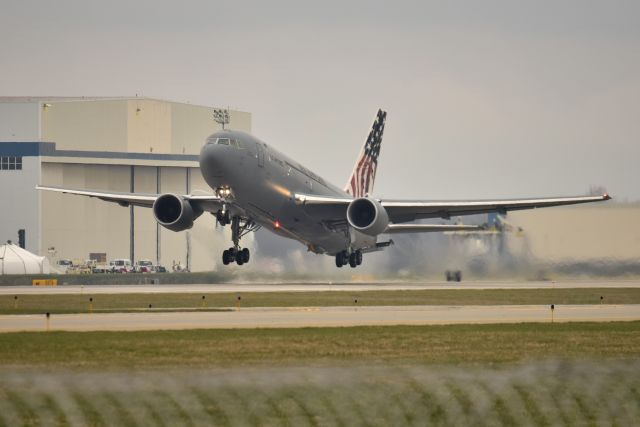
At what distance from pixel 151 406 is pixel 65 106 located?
345 feet

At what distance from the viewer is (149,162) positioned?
120 metres

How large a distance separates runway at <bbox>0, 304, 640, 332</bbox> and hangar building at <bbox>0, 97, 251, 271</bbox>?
67.9 m

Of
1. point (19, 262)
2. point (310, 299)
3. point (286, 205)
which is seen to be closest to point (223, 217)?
point (286, 205)

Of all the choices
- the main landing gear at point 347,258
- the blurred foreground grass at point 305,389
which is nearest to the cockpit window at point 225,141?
the main landing gear at point 347,258

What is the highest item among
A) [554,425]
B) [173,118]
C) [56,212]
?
[173,118]

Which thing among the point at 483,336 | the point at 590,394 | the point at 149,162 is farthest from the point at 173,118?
the point at 590,394

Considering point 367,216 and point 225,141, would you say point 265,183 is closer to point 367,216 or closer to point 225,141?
point 225,141

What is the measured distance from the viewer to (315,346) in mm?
28938

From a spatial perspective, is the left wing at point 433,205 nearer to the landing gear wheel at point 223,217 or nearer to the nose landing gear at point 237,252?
the nose landing gear at point 237,252

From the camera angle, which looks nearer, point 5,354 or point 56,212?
point 5,354

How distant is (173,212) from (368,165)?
23061 millimetres

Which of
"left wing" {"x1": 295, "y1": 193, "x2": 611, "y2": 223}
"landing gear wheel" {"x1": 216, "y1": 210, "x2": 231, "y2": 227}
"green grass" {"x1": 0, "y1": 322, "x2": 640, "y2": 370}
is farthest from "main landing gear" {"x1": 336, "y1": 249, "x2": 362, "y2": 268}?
"green grass" {"x1": 0, "y1": 322, "x2": 640, "y2": 370}

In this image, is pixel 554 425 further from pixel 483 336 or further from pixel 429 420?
pixel 483 336

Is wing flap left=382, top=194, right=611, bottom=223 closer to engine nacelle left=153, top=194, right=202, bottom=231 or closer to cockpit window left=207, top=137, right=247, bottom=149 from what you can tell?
engine nacelle left=153, top=194, right=202, bottom=231
